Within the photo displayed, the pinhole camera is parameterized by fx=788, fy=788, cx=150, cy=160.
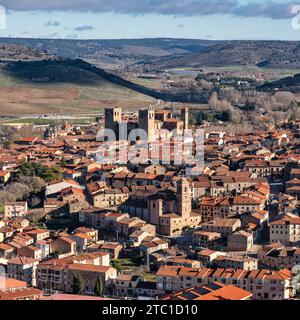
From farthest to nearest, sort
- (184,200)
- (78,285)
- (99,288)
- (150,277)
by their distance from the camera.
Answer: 1. (184,200)
2. (150,277)
3. (78,285)
4. (99,288)

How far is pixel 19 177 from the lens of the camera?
752 inches

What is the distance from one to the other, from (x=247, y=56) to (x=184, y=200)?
74.6 meters

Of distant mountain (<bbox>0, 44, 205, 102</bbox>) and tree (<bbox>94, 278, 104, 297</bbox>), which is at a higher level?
distant mountain (<bbox>0, 44, 205, 102</bbox>)

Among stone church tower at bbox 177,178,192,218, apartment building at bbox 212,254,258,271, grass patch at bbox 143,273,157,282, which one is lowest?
grass patch at bbox 143,273,157,282

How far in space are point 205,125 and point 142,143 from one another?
7144 mm

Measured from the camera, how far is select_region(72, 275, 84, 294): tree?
1165cm

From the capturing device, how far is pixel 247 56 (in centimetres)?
8838

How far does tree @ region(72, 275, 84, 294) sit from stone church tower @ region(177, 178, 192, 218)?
417 centimetres

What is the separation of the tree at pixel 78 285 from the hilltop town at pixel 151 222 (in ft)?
0.05

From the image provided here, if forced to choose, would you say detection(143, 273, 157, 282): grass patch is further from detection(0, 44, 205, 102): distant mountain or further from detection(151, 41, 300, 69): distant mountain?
detection(151, 41, 300, 69): distant mountain

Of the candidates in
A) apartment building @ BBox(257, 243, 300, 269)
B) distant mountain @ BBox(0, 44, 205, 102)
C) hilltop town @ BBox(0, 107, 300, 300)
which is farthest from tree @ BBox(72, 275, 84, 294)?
distant mountain @ BBox(0, 44, 205, 102)

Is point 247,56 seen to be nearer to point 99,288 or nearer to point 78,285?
point 78,285

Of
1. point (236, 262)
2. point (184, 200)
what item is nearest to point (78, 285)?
point (236, 262)
